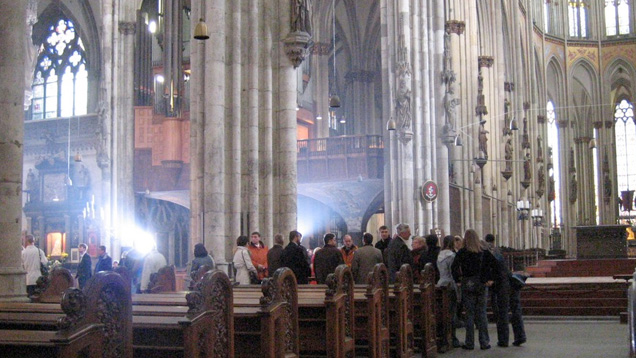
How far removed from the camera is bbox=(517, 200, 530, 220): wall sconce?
3881cm

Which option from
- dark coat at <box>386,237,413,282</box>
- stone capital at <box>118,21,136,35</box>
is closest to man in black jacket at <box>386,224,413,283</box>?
dark coat at <box>386,237,413,282</box>

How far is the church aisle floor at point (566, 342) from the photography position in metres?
11.1

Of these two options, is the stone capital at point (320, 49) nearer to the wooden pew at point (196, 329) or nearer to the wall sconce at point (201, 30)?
the wall sconce at point (201, 30)

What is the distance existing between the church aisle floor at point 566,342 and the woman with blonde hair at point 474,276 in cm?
33

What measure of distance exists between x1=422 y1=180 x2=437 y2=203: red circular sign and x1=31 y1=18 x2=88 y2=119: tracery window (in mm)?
18429

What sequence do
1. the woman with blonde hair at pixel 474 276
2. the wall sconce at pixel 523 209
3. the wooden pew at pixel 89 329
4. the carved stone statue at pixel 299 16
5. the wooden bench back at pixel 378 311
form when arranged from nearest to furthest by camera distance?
the wooden pew at pixel 89 329, the wooden bench back at pixel 378 311, the woman with blonde hair at pixel 474 276, the carved stone statue at pixel 299 16, the wall sconce at pixel 523 209

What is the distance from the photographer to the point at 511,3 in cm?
4522

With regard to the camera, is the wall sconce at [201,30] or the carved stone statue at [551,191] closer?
the wall sconce at [201,30]

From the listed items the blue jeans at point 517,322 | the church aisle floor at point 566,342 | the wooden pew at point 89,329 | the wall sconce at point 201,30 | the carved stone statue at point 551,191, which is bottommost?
the church aisle floor at point 566,342

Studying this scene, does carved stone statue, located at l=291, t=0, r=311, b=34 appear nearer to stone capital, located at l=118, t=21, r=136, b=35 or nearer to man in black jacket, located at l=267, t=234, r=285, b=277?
man in black jacket, located at l=267, t=234, r=285, b=277

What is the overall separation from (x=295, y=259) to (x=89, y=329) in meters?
8.32

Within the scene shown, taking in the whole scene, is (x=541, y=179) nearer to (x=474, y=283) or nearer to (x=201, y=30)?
(x=201, y=30)

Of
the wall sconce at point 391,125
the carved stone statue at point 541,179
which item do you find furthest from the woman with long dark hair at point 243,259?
the carved stone statue at point 541,179

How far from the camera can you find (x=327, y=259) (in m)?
12.8
